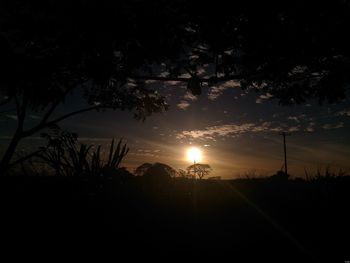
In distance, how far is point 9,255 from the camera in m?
4.69

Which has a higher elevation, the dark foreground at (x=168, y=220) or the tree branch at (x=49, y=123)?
the tree branch at (x=49, y=123)

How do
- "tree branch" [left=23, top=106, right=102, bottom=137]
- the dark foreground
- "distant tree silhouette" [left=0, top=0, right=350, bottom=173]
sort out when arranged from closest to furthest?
"distant tree silhouette" [left=0, top=0, right=350, bottom=173]
the dark foreground
"tree branch" [left=23, top=106, right=102, bottom=137]

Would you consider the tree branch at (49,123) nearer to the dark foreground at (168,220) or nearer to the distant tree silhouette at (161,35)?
the dark foreground at (168,220)

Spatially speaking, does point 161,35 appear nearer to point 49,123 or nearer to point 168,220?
point 168,220

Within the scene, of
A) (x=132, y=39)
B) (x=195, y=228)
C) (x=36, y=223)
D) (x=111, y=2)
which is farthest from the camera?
(x=195, y=228)

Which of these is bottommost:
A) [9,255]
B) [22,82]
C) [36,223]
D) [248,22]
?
[9,255]

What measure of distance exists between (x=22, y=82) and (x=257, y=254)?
165 inches

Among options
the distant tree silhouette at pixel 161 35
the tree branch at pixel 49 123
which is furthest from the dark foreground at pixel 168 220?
the tree branch at pixel 49 123

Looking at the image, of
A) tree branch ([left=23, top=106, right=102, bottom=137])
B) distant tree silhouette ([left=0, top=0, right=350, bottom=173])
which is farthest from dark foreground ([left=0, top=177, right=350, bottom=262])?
tree branch ([left=23, top=106, right=102, bottom=137])

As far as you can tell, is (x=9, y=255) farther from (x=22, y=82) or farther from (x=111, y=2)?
(x=111, y=2)

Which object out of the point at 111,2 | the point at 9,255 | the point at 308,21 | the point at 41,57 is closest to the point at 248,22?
the point at 308,21

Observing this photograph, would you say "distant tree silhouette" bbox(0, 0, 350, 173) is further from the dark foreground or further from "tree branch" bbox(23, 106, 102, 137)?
"tree branch" bbox(23, 106, 102, 137)

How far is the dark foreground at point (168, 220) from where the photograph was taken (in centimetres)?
513

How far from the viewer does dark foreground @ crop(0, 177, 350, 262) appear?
513cm
